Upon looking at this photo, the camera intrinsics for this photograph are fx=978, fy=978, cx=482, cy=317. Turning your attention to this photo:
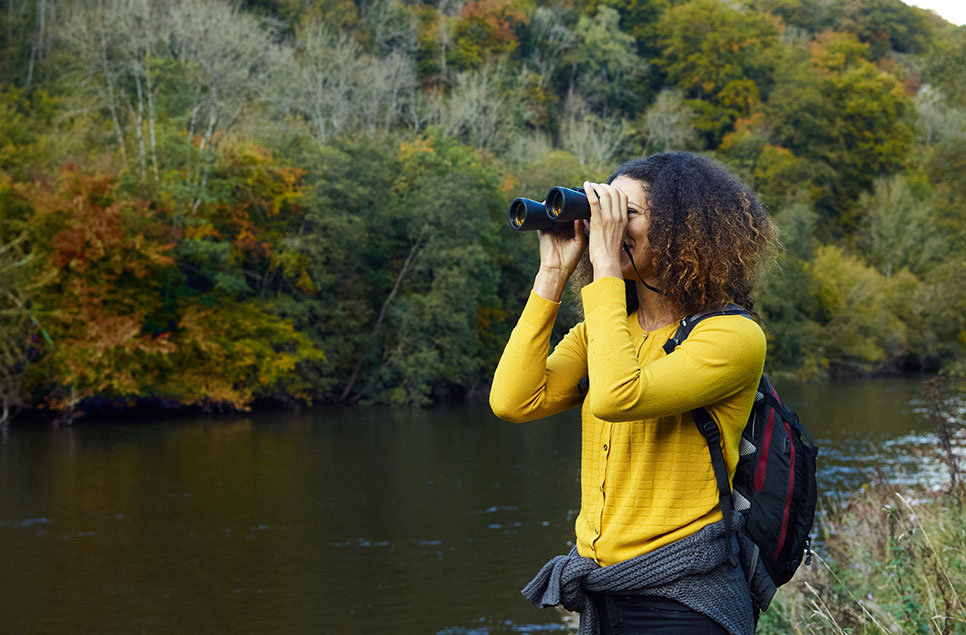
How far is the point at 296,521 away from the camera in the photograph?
36.8ft

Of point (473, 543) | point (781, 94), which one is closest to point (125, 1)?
point (473, 543)

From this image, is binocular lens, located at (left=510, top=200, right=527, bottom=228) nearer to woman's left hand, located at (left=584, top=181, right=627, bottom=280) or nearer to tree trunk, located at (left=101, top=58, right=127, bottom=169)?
woman's left hand, located at (left=584, top=181, right=627, bottom=280)

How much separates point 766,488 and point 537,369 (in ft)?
1.63

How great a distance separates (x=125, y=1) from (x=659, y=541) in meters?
28.4

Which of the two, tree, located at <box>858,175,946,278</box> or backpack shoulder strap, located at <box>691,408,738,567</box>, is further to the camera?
tree, located at <box>858,175,946,278</box>

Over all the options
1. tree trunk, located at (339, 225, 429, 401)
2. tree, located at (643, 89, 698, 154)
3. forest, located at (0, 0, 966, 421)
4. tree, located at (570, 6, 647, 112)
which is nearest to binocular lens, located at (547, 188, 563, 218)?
forest, located at (0, 0, 966, 421)

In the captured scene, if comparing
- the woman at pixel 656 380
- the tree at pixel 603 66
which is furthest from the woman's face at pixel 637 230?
the tree at pixel 603 66

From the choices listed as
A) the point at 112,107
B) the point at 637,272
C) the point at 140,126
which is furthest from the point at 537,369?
the point at 112,107

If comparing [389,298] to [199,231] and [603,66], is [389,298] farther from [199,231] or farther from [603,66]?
[603,66]

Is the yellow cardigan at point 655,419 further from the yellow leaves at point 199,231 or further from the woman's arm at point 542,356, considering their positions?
the yellow leaves at point 199,231

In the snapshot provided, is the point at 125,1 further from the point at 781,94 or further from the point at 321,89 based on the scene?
the point at 781,94

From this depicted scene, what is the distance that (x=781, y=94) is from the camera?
50.0 metres

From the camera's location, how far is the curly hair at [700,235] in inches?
69.9

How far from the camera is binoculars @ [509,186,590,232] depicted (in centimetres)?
179
